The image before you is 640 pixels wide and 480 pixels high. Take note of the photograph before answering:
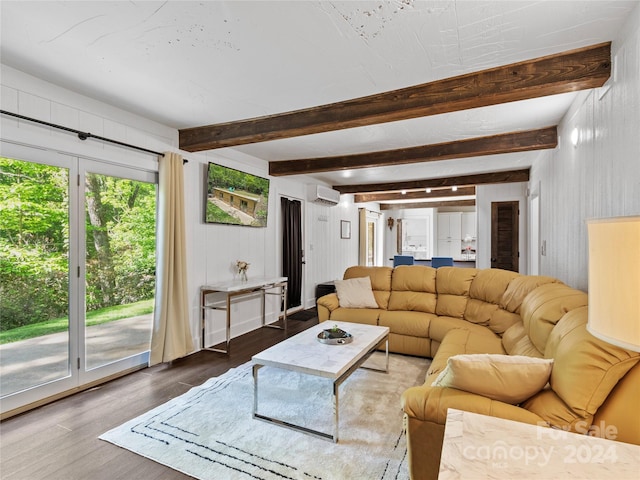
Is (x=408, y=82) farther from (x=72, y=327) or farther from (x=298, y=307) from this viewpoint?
(x=298, y=307)

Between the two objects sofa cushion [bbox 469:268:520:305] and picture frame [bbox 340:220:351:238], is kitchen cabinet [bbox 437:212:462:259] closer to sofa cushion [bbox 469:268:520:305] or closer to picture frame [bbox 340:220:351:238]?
picture frame [bbox 340:220:351:238]

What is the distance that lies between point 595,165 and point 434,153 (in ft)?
6.58

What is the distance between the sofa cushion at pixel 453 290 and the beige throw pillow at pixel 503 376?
7.16ft

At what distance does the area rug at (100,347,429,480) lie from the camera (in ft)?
6.06

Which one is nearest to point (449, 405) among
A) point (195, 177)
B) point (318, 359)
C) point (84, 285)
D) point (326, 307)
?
point (318, 359)

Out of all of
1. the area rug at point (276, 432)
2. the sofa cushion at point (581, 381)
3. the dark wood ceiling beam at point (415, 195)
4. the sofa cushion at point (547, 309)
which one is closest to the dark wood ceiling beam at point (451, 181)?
the dark wood ceiling beam at point (415, 195)

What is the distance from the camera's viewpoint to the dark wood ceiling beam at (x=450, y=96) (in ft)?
6.73

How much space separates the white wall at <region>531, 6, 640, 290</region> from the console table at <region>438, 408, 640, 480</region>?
0.79 m

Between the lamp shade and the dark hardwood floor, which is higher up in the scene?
the lamp shade

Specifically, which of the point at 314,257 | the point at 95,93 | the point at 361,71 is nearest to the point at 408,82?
the point at 361,71

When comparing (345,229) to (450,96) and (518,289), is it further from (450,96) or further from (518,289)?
(450,96)

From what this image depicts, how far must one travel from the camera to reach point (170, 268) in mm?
3393

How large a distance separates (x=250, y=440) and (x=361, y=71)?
8.29 feet

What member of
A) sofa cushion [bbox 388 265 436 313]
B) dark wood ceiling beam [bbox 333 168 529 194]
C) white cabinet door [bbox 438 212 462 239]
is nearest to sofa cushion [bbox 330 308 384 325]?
sofa cushion [bbox 388 265 436 313]
